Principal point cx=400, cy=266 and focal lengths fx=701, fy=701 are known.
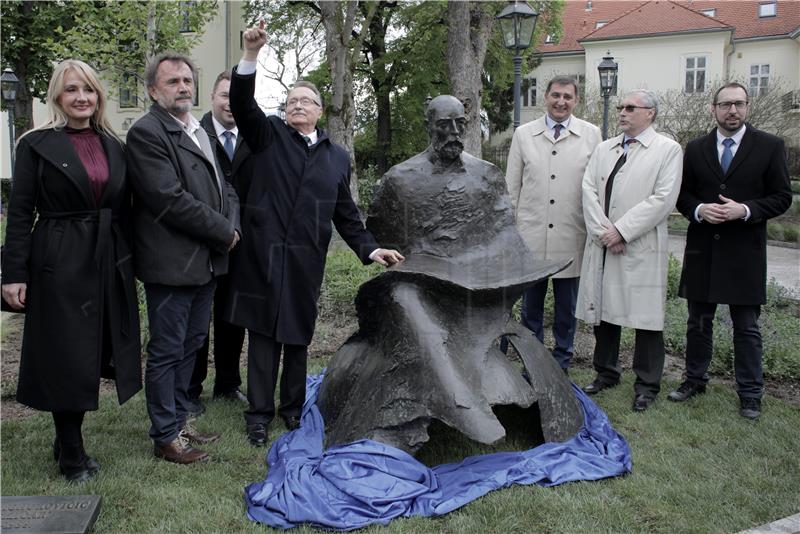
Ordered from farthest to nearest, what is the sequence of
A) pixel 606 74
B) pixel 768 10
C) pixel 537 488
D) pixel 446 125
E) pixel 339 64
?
1. pixel 768 10
2. pixel 606 74
3. pixel 339 64
4. pixel 446 125
5. pixel 537 488

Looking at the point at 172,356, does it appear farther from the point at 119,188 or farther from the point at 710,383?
the point at 710,383

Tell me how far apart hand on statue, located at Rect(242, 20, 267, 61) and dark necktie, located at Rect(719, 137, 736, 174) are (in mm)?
3211

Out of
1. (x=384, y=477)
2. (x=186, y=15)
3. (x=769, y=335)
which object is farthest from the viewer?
(x=186, y=15)

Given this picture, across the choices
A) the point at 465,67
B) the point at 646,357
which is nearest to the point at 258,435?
the point at 646,357

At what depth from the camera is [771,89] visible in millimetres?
23828

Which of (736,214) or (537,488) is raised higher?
(736,214)

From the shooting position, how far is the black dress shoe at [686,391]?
5273mm

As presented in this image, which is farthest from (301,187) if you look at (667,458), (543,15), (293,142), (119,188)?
(543,15)

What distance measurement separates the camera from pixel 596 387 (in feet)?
18.0

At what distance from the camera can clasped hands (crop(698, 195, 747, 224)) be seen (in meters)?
4.70

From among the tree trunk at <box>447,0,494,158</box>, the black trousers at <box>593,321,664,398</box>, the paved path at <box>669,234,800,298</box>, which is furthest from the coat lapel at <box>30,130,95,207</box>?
the tree trunk at <box>447,0,494,158</box>

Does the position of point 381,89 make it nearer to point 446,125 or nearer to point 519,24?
point 519,24

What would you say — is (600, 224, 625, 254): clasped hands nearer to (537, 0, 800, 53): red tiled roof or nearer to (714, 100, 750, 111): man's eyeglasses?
(714, 100, 750, 111): man's eyeglasses

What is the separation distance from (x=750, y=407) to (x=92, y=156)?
457 cm
